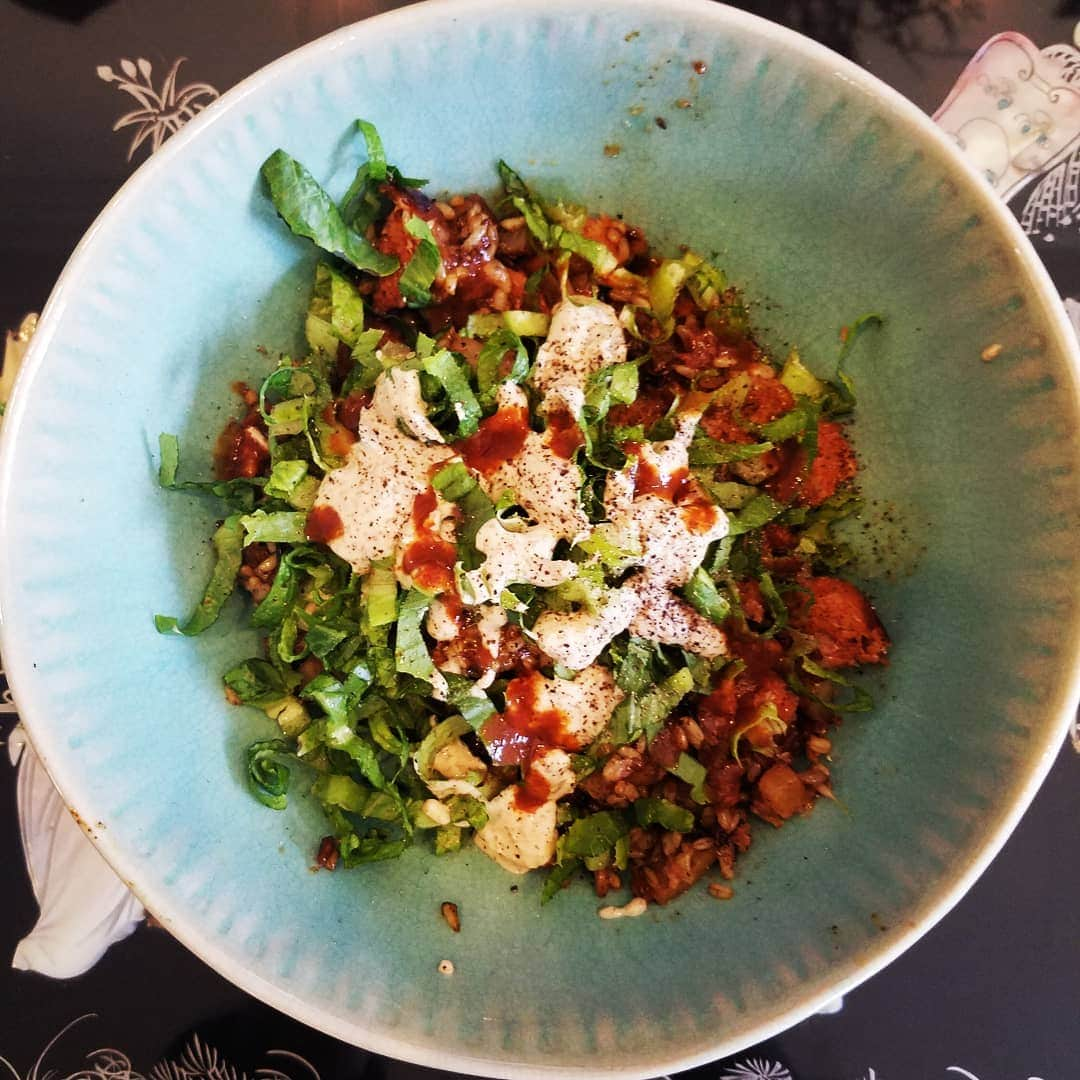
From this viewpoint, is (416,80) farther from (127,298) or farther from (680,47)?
(127,298)

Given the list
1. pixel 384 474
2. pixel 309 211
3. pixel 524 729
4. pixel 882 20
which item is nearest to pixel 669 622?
pixel 524 729

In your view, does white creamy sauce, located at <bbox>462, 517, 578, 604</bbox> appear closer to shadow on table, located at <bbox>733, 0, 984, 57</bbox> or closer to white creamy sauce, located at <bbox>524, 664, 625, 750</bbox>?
white creamy sauce, located at <bbox>524, 664, 625, 750</bbox>

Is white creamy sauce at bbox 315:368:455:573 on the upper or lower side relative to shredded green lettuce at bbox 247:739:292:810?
upper

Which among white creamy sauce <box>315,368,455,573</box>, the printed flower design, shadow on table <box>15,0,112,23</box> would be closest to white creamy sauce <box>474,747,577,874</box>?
white creamy sauce <box>315,368,455,573</box>

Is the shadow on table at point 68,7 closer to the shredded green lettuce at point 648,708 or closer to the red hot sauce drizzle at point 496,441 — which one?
the red hot sauce drizzle at point 496,441

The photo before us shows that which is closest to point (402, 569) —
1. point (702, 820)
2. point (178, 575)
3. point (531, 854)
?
point (178, 575)

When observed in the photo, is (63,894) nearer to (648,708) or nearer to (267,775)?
(267,775)
